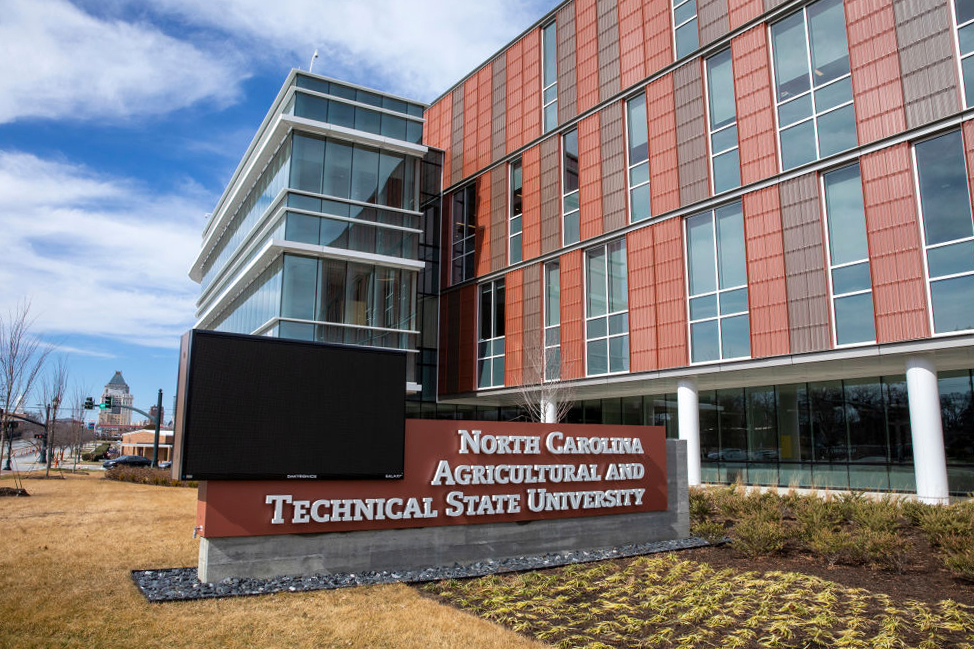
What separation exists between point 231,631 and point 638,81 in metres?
20.7

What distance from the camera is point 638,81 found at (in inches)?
907

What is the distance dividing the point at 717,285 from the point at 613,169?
585 cm

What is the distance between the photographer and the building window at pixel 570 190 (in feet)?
81.4

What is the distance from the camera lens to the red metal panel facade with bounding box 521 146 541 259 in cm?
2619

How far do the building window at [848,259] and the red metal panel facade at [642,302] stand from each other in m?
5.41

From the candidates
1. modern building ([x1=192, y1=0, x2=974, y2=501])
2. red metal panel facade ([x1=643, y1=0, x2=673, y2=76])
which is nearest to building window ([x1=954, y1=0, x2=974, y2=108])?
modern building ([x1=192, y1=0, x2=974, y2=501])

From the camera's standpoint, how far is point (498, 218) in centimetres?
A: 2811

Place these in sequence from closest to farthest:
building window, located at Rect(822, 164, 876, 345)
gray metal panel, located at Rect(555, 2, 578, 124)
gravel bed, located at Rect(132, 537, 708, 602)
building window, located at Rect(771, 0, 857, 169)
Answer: gravel bed, located at Rect(132, 537, 708, 602)
building window, located at Rect(822, 164, 876, 345)
building window, located at Rect(771, 0, 857, 169)
gray metal panel, located at Rect(555, 2, 578, 124)

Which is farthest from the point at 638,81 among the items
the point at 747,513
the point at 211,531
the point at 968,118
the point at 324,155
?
the point at 211,531

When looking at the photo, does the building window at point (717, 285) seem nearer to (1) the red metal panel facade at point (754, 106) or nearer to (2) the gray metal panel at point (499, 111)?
(1) the red metal panel facade at point (754, 106)

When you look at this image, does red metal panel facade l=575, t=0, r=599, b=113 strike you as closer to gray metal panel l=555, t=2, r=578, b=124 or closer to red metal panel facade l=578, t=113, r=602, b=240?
gray metal panel l=555, t=2, r=578, b=124

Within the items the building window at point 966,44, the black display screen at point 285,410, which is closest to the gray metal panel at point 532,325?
the building window at point 966,44

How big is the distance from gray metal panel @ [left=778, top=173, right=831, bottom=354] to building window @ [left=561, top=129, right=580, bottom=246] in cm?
783

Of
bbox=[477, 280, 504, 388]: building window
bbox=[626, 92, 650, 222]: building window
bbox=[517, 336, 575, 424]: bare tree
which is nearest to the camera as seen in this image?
bbox=[626, 92, 650, 222]: building window
